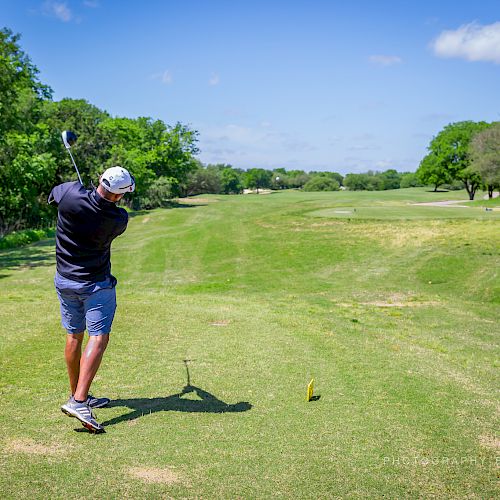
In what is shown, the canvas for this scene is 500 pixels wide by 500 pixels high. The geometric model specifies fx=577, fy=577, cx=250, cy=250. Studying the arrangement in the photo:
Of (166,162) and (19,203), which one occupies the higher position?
(166,162)

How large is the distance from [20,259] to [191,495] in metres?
23.3

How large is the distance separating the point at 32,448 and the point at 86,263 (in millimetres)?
1776

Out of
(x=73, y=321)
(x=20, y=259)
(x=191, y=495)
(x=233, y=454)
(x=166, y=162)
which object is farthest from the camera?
(x=166, y=162)

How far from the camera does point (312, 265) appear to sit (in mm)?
23516

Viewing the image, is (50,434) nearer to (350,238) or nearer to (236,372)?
(236,372)

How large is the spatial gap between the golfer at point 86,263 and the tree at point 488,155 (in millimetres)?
56562

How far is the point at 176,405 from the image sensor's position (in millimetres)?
6164

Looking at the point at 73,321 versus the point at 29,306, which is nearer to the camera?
the point at 73,321

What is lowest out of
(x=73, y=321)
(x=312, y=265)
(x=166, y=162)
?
(x=312, y=265)

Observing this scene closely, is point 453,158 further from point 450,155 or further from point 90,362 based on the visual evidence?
point 90,362

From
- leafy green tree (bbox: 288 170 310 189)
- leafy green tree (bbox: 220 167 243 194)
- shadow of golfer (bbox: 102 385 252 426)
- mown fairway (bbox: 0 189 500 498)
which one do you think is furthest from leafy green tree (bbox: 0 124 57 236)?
leafy green tree (bbox: 288 170 310 189)

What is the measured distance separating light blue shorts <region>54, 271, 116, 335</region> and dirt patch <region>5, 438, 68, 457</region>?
1.18m

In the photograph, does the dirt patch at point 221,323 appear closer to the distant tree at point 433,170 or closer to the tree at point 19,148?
the tree at point 19,148

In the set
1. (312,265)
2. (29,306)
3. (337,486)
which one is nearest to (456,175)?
(312,265)
